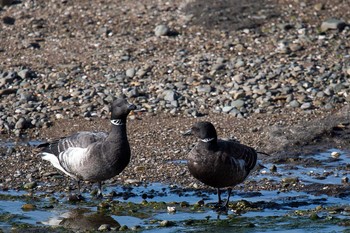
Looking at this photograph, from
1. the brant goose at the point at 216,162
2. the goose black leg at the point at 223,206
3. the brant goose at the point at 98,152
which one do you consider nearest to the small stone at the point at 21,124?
the brant goose at the point at 98,152

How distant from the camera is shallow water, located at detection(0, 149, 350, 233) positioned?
10297 millimetres

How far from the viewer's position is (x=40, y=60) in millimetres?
17547

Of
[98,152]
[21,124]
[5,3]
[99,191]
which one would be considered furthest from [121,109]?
[5,3]

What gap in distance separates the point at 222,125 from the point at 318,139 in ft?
5.32

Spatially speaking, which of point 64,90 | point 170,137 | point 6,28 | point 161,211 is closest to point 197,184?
point 161,211

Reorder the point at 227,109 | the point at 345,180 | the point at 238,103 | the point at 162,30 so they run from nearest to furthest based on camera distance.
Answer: the point at 345,180
the point at 227,109
the point at 238,103
the point at 162,30

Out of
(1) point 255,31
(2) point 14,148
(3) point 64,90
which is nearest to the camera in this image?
(2) point 14,148

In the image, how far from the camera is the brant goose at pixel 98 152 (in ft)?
37.4

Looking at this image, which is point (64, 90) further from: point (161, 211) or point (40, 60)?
point (161, 211)

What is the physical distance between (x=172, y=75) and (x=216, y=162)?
229 inches

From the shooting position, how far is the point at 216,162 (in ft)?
36.1

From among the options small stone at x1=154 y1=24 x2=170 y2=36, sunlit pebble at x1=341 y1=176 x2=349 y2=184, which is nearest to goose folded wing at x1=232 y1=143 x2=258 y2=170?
sunlit pebble at x1=341 y1=176 x2=349 y2=184

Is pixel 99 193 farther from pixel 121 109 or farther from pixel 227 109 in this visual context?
pixel 227 109

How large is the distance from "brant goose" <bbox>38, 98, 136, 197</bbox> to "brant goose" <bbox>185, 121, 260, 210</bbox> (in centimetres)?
96
